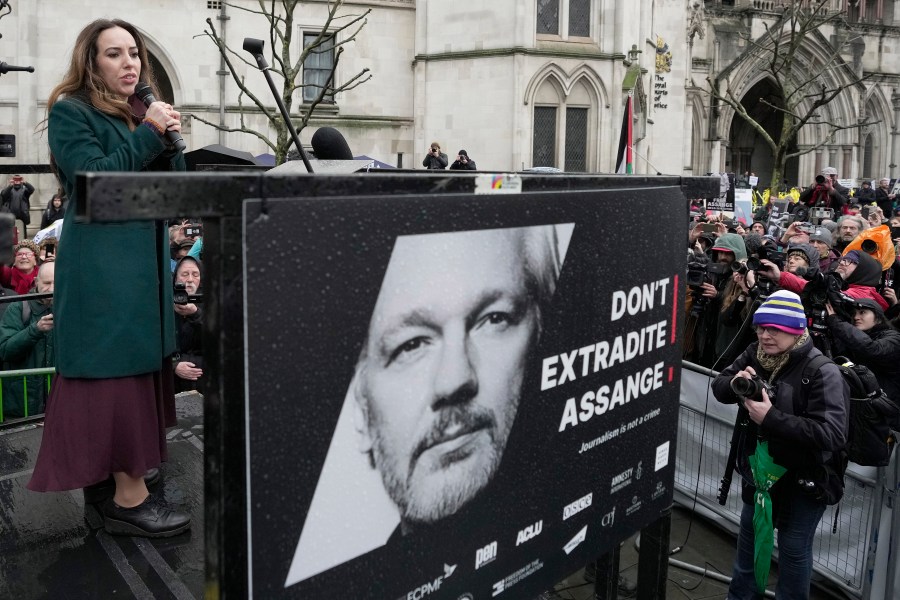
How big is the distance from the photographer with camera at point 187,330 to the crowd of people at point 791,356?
290cm

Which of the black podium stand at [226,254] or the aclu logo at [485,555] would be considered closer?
the black podium stand at [226,254]

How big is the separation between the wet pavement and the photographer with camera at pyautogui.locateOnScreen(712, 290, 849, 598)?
8.78 ft

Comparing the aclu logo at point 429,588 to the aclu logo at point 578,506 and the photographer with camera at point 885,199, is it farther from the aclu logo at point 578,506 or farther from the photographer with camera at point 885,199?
the photographer with camera at point 885,199

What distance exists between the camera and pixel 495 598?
7.95 ft

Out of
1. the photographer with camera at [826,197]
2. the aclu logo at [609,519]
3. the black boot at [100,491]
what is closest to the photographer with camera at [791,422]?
the aclu logo at [609,519]

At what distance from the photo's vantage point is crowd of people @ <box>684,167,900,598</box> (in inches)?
174

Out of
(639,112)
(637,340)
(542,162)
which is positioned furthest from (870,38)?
(637,340)

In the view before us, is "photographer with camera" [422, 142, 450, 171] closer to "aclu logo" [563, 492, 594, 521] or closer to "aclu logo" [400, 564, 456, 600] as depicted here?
"aclu logo" [563, 492, 594, 521]

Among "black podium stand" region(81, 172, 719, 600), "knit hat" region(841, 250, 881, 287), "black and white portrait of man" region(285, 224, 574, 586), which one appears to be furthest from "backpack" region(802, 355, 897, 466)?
"black podium stand" region(81, 172, 719, 600)

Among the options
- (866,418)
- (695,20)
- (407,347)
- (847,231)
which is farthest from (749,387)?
(695,20)

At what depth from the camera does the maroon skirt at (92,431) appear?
316 centimetres

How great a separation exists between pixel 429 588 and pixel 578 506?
69cm

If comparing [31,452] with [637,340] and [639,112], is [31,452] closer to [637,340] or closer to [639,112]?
[637,340]

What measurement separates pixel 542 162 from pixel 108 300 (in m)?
21.4
